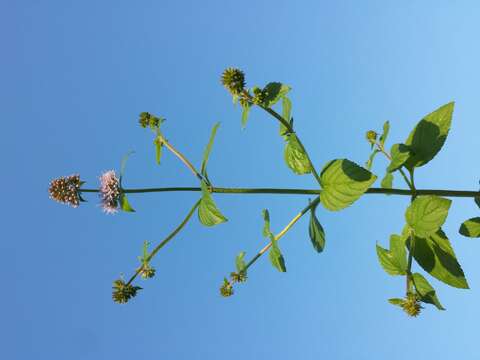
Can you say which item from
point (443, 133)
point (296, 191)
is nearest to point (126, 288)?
point (296, 191)

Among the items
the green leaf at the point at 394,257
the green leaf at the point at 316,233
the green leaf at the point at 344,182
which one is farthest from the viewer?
the green leaf at the point at 316,233

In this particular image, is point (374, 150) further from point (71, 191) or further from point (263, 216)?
point (71, 191)

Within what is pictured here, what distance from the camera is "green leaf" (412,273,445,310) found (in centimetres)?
309

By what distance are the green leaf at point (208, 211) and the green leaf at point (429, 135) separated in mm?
1400

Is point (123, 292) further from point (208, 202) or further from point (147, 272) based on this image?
point (208, 202)

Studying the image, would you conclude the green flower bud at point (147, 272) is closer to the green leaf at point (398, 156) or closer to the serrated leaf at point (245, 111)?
the serrated leaf at point (245, 111)

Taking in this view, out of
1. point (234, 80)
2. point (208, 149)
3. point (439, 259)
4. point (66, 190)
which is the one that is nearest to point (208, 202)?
point (208, 149)

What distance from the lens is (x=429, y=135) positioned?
310 cm

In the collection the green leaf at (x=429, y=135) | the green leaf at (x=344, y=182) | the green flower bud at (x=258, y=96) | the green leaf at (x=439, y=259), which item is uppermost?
the green flower bud at (x=258, y=96)

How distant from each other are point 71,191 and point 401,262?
2.48 metres

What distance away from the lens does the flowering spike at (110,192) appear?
133 inches

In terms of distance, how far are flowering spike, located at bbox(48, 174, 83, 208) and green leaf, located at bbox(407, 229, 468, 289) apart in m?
2.56

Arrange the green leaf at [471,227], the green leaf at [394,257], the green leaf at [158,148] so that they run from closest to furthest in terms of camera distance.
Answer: the green leaf at [394,257] → the green leaf at [471,227] → the green leaf at [158,148]

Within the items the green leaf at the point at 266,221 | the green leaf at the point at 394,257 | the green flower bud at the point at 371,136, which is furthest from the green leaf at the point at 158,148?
the green leaf at the point at 394,257
